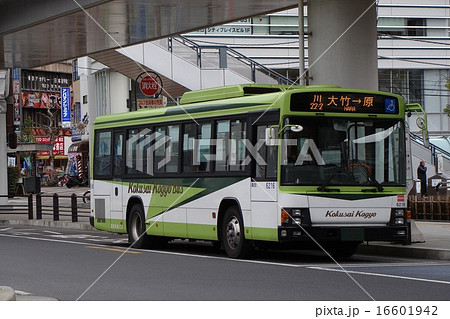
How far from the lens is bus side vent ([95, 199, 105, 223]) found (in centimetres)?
2395

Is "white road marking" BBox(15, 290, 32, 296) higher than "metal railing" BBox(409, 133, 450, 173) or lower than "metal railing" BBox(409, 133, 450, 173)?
lower

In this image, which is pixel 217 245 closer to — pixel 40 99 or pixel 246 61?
pixel 246 61

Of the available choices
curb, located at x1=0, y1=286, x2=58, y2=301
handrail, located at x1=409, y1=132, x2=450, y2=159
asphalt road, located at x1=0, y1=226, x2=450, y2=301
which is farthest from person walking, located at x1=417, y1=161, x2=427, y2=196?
curb, located at x1=0, y1=286, x2=58, y2=301

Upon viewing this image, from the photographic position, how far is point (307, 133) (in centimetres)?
1731

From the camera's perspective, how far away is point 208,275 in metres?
15.0

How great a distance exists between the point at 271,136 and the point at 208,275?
3210 mm

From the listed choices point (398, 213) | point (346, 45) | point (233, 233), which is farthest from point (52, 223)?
point (398, 213)

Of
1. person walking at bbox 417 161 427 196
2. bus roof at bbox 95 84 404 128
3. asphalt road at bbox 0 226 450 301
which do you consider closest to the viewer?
asphalt road at bbox 0 226 450 301

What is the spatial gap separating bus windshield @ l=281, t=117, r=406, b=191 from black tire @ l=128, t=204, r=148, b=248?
18.9 feet

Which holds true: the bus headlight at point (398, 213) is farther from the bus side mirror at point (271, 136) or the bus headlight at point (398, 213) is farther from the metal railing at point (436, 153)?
the metal railing at point (436, 153)

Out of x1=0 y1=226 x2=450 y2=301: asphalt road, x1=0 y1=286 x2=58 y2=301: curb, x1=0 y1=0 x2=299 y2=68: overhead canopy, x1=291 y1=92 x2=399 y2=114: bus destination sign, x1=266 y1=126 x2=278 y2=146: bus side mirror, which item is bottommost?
x1=0 y1=226 x2=450 y2=301: asphalt road

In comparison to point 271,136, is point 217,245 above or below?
below

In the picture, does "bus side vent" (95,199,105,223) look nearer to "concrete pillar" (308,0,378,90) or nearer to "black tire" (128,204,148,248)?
"black tire" (128,204,148,248)

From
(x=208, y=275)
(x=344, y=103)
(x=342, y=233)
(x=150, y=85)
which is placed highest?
(x=150, y=85)
